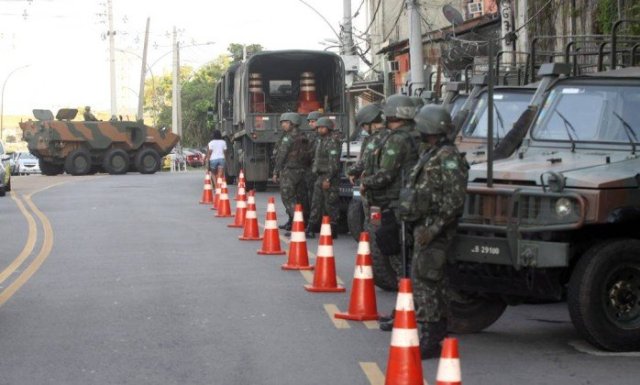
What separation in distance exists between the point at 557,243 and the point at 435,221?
898 millimetres

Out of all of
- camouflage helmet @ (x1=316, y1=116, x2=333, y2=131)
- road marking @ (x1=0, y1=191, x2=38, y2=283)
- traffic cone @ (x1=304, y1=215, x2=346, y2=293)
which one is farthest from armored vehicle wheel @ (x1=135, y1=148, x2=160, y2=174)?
traffic cone @ (x1=304, y1=215, x2=346, y2=293)

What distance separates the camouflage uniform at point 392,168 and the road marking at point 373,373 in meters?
2.21

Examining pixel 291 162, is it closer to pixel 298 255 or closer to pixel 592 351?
pixel 298 255

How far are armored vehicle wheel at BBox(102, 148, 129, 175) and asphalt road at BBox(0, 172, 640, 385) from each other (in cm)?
3130

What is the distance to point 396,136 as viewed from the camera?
11.1 m

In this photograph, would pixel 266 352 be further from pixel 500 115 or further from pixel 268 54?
pixel 268 54

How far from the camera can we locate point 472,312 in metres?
10.4

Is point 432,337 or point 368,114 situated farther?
point 368,114

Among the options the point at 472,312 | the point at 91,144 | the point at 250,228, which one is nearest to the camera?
the point at 472,312

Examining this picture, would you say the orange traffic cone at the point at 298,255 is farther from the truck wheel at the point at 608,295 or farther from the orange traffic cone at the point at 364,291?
the truck wheel at the point at 608,295

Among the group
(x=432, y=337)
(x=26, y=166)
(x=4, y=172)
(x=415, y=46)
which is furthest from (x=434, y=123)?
(x=26, y=166)

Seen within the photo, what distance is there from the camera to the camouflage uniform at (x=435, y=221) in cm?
896

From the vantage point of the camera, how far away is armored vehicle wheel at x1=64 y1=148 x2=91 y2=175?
49406mm

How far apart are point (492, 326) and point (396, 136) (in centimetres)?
179
